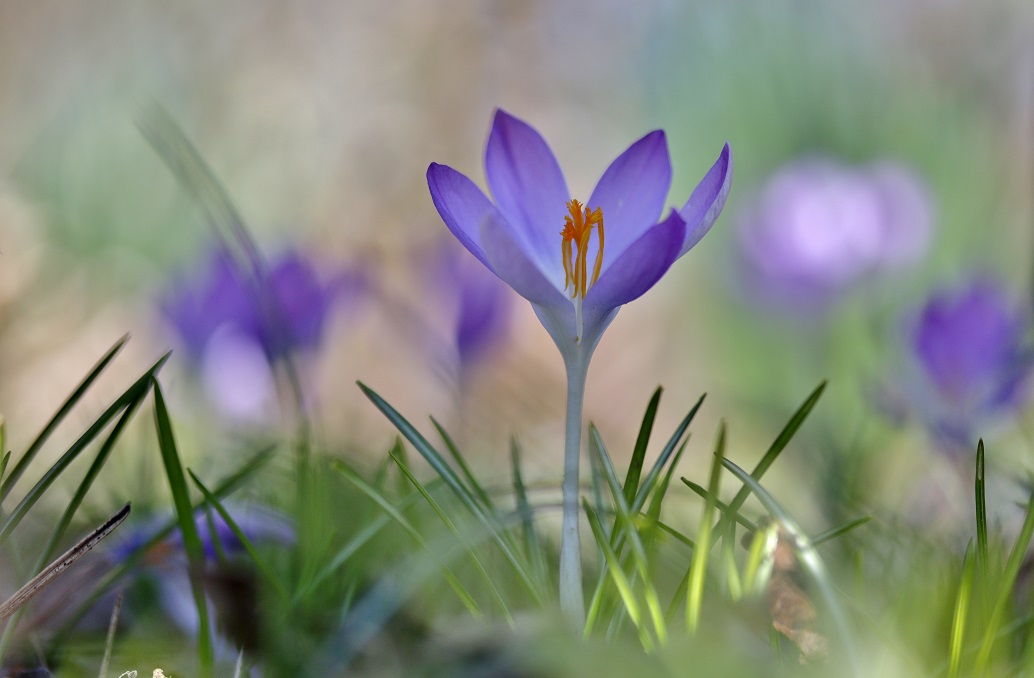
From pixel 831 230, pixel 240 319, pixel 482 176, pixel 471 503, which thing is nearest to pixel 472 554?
pixel 471 503

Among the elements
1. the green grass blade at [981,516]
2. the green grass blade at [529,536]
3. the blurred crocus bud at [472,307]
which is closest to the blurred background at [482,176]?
the blurred crocus bud at [472,307]

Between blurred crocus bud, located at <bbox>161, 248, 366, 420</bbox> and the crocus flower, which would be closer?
the crocus flower

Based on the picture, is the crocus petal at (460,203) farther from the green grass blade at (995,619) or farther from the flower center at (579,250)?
the green grass blade at (995,619)

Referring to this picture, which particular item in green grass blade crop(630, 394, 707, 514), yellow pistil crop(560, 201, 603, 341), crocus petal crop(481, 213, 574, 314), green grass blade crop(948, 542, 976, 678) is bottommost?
green grass blade crop(948, 542, 976, 678)

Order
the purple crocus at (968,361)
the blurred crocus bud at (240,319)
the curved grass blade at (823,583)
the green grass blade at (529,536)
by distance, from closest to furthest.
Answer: the curved grass blade at (823,583) < the green grass blade at (529,536) < the purple crocus at (968,361) < the blurred crocus bud at (240,319)

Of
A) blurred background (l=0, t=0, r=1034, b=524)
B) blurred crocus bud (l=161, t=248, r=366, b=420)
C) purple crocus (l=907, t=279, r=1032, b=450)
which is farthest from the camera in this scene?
blurred background (l=0, t=0, r=1034, b=524)

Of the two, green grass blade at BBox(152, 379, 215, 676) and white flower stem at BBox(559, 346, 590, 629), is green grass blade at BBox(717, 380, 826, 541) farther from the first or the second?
green grass blade at BBox(152, 379, 215, 676)

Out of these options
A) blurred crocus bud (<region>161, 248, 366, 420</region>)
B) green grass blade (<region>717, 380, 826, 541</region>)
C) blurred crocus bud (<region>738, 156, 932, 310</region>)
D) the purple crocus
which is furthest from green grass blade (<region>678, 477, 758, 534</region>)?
blurred crocus bud (<region>738, 156, 932, 310</region>)

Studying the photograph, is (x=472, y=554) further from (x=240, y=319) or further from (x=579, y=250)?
(x=240, y=319)
